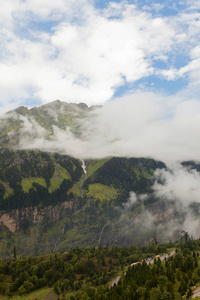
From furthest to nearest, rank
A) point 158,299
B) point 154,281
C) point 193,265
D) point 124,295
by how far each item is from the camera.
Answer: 1. point 193,265
2. point 154,281
3. point 124,295
4. point 158,299

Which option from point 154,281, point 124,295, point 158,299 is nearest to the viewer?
point 158,299

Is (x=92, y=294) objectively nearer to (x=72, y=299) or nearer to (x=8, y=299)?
(x=72, y=299)

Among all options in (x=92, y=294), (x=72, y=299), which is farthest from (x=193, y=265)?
(x=72, y=299)

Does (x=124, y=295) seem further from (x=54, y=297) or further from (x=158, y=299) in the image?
(x=54, y=297)

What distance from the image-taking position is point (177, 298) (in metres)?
139

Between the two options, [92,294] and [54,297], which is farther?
[54,297]

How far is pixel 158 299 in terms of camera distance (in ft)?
443

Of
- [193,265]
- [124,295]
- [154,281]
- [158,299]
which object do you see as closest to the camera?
[158,299]

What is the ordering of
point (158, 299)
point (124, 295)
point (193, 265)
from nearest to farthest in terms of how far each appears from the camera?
point (158, 299)
point (124, 295)
point (193, 265)

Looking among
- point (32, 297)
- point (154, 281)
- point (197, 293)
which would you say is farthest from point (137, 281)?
point (32, 297)

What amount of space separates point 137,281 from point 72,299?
173ft

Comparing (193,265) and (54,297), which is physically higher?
(193,265)

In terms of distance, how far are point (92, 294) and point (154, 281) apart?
4781 cm

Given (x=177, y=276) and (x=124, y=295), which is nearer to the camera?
(x=124, y=295)
